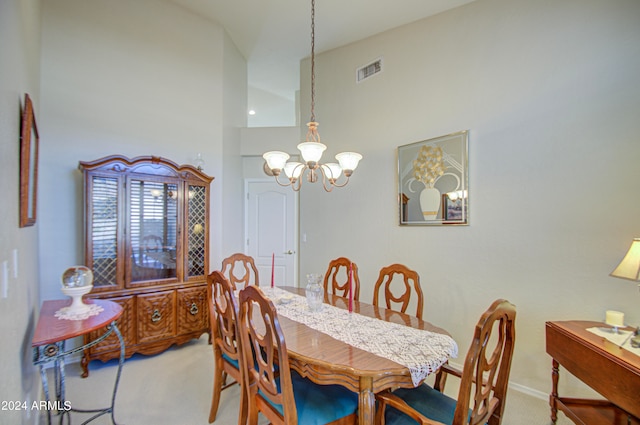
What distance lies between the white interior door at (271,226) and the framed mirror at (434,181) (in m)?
1.93

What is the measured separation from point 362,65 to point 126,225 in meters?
3.39

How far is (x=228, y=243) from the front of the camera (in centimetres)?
412

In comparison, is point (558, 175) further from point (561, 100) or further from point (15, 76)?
point (15, 76)

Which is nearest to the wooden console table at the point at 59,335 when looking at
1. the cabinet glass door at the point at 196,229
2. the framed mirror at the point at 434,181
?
the cabinet glass door at the point at 196,229

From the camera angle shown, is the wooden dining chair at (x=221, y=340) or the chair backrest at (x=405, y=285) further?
Answer: the chair backrest at (x=405, y=285)

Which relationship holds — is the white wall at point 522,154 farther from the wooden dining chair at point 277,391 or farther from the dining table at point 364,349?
the wooden dining chair at point 277,391

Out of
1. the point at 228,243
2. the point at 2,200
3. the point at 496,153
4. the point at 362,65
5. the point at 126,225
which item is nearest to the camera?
the point at 2,200

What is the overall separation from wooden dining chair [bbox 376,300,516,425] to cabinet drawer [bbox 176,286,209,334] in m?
2.49

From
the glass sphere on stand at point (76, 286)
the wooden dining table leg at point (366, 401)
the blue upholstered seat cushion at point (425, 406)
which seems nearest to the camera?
the wooden dining table leg at point (366, 401)

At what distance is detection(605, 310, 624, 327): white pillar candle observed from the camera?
1879 mm

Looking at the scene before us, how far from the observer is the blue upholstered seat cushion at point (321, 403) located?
1462mm

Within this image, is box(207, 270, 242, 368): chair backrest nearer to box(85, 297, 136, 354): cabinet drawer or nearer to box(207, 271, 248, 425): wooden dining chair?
box(207, 271, 248, 425): wooden dining chair

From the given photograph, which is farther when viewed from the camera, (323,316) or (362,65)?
(362,65)

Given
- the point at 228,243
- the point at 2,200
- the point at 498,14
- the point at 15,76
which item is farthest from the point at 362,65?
the point at 2,200
